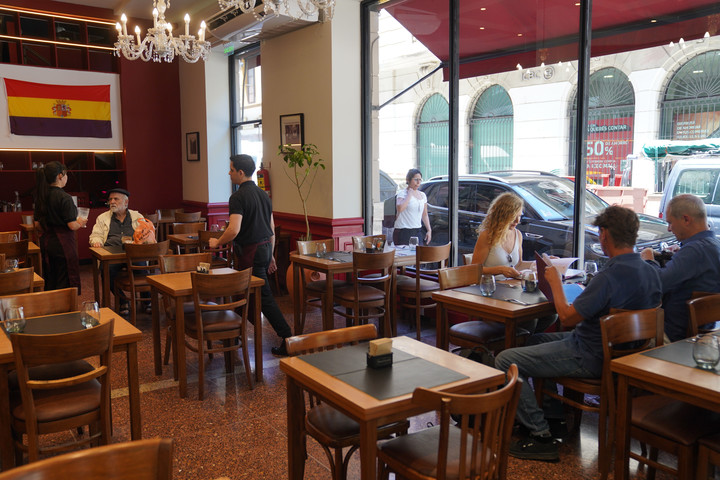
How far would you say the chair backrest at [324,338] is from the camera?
8.95 feet

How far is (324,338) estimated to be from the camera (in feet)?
9.21

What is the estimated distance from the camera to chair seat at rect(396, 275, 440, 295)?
5.55 m

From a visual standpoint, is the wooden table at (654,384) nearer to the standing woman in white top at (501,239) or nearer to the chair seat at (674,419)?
the chair seat at (674,419)

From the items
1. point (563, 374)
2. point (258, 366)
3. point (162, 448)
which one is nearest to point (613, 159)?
point (563, 374)

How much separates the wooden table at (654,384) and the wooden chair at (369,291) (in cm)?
259

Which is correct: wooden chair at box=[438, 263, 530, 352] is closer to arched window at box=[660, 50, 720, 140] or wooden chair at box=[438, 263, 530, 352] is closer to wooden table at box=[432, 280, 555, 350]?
wooden table at box=[432, 280, 555, 350]

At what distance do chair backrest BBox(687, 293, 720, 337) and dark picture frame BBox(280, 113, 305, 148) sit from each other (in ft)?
16.2

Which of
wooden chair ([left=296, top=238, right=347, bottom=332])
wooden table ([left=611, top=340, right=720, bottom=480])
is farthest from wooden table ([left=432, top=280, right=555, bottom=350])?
wooden chair ([left=296, top=238, right=347, bottom=332])

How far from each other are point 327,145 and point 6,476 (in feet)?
18.5

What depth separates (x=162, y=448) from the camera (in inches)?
61.2

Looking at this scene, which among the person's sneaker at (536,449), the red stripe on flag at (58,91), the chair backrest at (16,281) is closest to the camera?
the person's sneaker at (536,449)

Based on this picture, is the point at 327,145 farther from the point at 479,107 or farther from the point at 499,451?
the point at 499,451

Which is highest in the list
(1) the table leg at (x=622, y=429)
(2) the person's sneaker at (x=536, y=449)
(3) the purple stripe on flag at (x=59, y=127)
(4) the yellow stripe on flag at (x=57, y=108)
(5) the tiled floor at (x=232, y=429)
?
(4) the yellow stripe on flag at (x=57, y=108)

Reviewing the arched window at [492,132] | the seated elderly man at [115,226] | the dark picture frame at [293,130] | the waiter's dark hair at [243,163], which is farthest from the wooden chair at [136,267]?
the arched window at [492,132]
